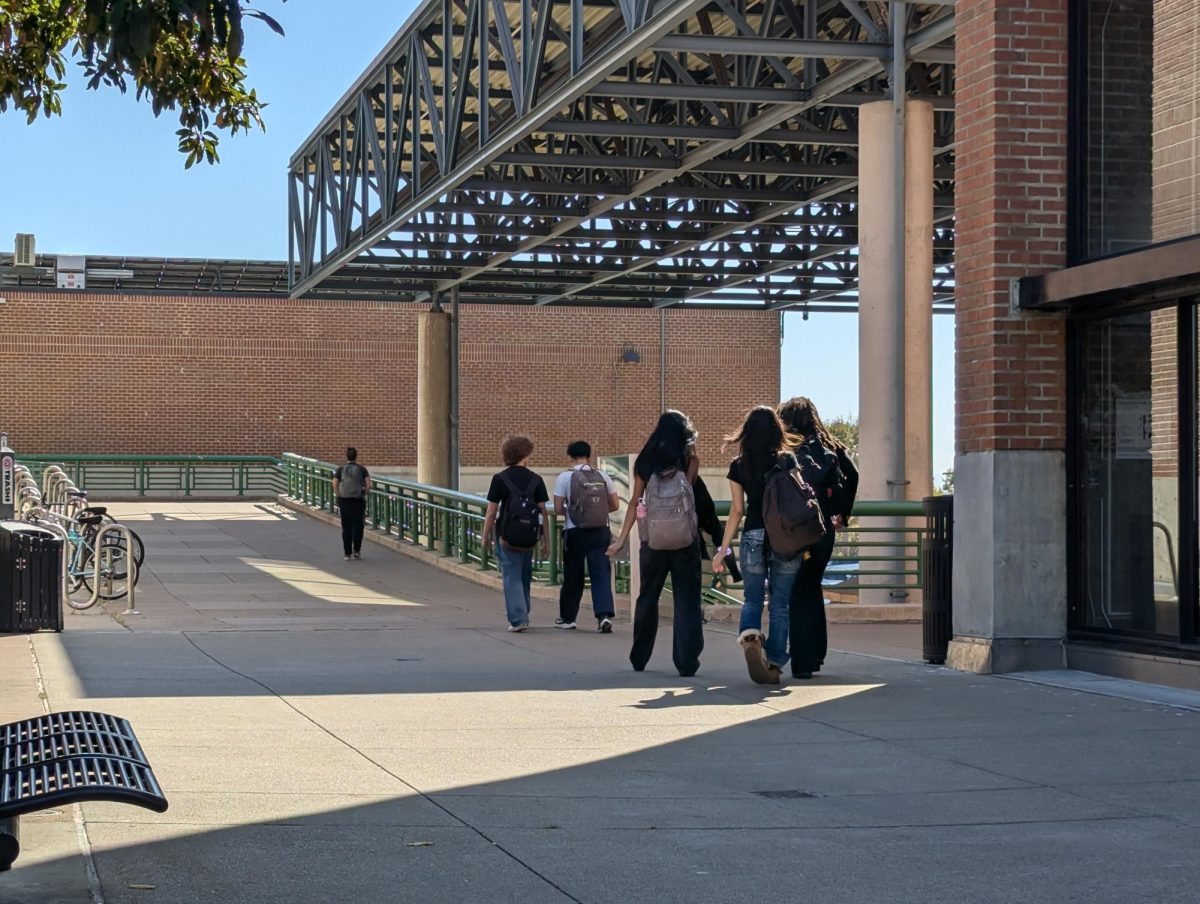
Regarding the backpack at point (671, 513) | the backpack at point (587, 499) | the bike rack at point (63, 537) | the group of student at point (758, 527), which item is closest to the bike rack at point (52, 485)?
the bike rack at point (63, 537)

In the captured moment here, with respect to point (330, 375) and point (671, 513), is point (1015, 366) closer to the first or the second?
point (671, 513)

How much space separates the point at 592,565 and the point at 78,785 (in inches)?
426

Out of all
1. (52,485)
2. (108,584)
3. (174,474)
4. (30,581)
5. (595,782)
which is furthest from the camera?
(174,474)

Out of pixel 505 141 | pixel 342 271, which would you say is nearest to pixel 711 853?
pixel 505 141

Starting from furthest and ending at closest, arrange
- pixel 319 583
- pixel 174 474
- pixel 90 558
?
pixel 174 474 → pixel 319 583 → pixel 90 558

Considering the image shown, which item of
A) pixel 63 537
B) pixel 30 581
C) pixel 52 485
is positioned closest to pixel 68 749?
pixel 30 581

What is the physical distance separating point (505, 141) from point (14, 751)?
15561 millimetres

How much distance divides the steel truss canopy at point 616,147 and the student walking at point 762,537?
4749 mm

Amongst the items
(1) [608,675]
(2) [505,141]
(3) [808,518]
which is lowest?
(1) [608,675]

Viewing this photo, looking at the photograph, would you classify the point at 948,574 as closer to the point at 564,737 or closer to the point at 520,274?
the point at 564,737

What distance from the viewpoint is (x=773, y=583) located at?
430 inches

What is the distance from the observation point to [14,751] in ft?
17.7

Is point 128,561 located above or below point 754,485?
below

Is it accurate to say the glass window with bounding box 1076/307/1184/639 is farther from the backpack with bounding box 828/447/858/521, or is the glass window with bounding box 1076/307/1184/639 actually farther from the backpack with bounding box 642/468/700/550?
the backpack with bounding box 642/468/700/550
